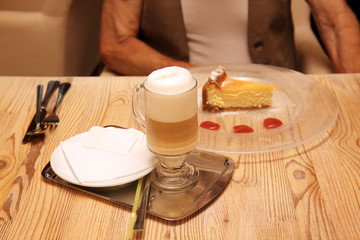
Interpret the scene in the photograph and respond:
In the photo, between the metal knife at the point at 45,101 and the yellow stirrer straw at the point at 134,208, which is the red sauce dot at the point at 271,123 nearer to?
the yellow stirrer straw at the point at 134,208

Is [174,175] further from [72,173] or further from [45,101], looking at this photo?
[45,101]

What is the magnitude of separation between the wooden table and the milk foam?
0.74ft

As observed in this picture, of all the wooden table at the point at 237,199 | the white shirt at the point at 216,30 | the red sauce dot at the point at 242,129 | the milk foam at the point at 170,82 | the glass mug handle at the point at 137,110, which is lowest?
the white shirt at the point at 216,30

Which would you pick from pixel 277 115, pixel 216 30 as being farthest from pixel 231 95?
pixel 216 30

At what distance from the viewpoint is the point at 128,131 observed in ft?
2.97

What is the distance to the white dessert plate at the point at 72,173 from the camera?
0.77 meters

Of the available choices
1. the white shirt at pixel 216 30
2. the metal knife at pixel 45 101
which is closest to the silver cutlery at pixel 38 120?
the metal knife at pixel 45 101

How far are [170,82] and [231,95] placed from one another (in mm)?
424

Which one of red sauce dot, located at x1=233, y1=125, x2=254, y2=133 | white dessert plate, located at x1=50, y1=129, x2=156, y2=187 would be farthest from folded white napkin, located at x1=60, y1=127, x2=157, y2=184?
red sauce dot, located at x1=233, y1=125, x2=254, y2=133

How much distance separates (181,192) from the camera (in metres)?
0.78

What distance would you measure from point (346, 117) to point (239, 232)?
50 centimetres

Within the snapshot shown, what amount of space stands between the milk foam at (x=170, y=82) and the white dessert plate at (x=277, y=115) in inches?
8.7

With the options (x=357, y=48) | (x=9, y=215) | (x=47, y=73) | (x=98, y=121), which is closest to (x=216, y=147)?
(x=98, y=121)

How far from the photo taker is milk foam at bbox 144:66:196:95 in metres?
0.71
